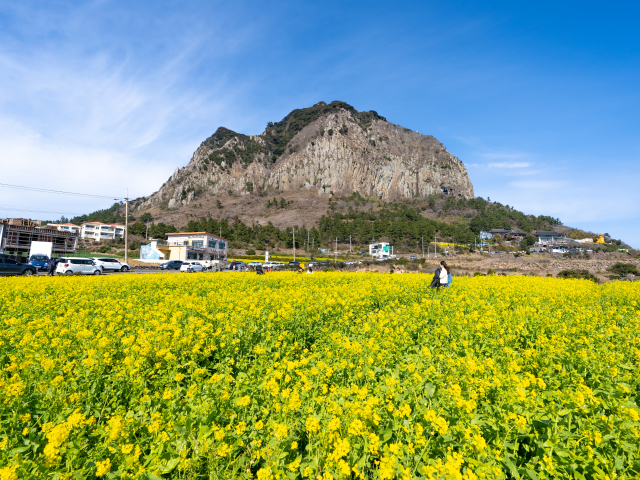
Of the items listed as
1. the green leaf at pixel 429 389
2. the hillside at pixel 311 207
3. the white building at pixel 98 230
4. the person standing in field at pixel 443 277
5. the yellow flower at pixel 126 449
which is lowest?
the green leaf at pixel 429 389

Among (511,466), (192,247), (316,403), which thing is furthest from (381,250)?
(511,466)

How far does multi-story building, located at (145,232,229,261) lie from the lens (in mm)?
63781

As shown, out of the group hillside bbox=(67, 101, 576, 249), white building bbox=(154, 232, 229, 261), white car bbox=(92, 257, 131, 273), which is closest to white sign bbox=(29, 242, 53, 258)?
white car bbox=(92, 257, 131, 273)

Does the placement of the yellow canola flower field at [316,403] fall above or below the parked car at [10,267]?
above

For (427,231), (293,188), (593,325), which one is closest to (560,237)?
(427,231)

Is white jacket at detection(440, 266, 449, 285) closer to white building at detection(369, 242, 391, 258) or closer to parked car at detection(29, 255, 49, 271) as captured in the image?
parked car at detection(29, 255, 49, 271)

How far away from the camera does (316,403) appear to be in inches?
130

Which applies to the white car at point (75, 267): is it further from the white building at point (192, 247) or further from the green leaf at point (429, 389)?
the green leaf at point (429, 389)

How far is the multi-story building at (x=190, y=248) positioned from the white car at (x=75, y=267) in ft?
106

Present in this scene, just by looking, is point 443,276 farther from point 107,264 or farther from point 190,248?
point 190,248

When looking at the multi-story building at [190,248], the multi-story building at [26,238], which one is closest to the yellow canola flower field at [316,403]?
the multi-story building at [26,238]

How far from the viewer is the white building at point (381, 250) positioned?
8081cm

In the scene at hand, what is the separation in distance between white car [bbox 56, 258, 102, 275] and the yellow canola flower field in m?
26.8

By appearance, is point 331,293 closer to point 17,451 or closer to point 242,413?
point 242,413
